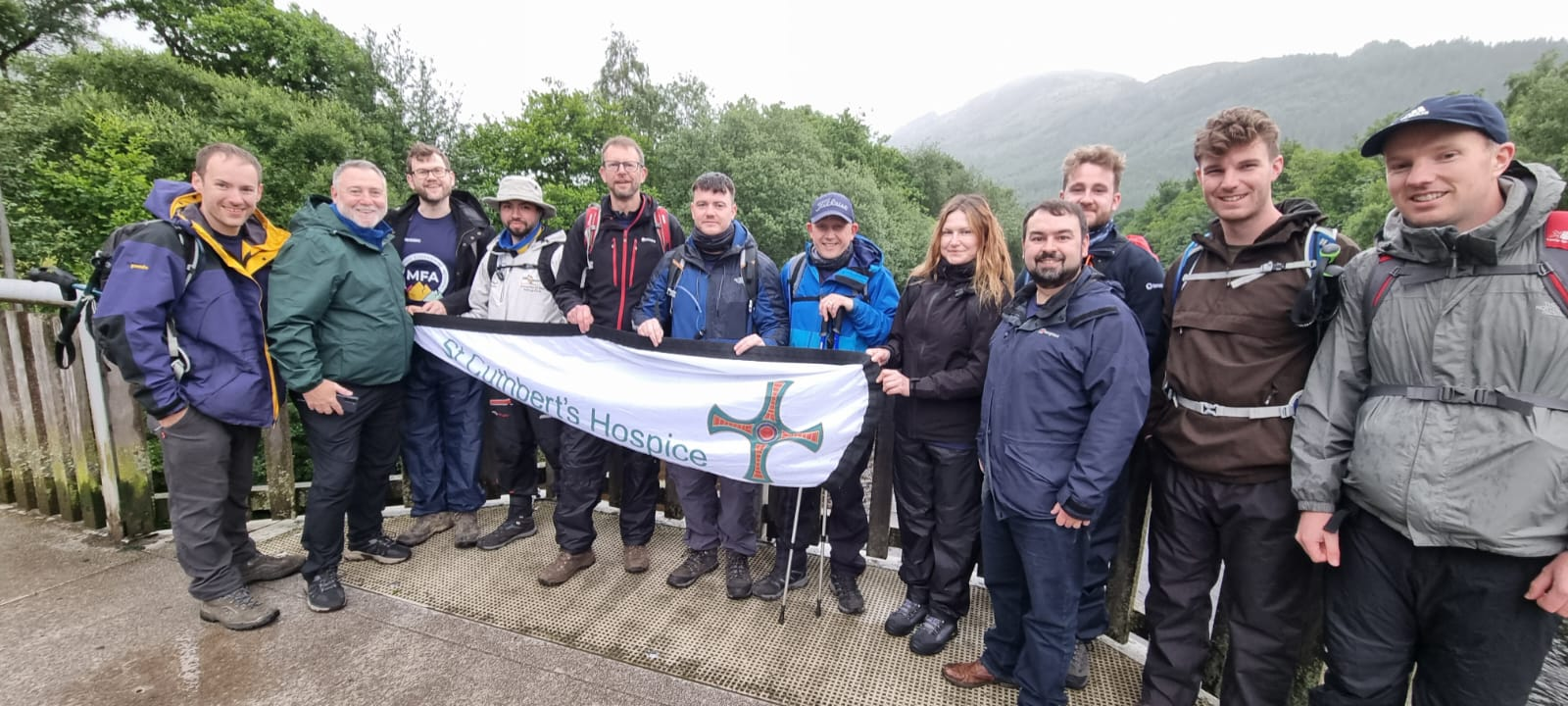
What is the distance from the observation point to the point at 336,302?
11.7 ft

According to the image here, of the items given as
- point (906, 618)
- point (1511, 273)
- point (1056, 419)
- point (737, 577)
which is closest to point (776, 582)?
point (737, 577)

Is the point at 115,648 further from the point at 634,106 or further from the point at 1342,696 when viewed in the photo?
the point at 634,106

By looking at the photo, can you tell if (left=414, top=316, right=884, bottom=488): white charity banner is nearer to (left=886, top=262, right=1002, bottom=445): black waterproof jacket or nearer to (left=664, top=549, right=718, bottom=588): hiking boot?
(left=886, top=262, right=1002, bottom=445): black waterproof jacket

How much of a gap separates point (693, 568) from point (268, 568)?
2.50 metres

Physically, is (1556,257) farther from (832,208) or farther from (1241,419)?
(832,208)

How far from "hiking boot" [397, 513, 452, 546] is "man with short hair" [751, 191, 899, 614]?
2286 millimetres

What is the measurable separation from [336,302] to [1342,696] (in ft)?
16.0

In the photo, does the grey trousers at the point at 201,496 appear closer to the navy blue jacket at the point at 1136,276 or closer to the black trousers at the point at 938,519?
the black trousers at the point at 938,519

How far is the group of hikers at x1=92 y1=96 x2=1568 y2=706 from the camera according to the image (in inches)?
78.4

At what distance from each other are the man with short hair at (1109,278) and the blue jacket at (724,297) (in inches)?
66.5

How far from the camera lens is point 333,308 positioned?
359 cm

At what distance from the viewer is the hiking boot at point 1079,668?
3.05m

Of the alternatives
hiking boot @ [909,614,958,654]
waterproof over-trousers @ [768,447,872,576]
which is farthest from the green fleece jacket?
hiking boot @ [909,614,958,654]

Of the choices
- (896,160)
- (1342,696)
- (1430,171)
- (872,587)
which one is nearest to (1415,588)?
(1342,696)
